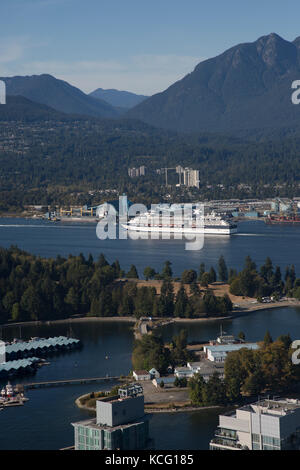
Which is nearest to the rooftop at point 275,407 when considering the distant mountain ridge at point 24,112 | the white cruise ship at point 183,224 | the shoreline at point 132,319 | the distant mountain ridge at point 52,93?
the shoreline at point 132,319

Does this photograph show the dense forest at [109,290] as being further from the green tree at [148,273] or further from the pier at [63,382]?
the pier at [63,382]

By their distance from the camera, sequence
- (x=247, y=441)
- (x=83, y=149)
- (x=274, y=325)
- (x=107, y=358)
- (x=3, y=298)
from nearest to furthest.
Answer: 1. (x=247, y=441)
2. (x=107, y=358)
3. (x=274, y=325)
4. (x=3, y=298)
5. (x=83, y=149)

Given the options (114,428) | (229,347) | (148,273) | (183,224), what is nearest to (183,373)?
(229,347)

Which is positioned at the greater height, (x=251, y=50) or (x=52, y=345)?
(x=251, y=50)

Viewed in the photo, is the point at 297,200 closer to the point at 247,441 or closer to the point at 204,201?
the point at 204,201

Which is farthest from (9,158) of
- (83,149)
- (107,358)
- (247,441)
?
(247,441)

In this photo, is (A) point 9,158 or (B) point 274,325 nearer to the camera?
(B) point 274,325

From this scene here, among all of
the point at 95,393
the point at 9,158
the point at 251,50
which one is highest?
the point at 251,50
